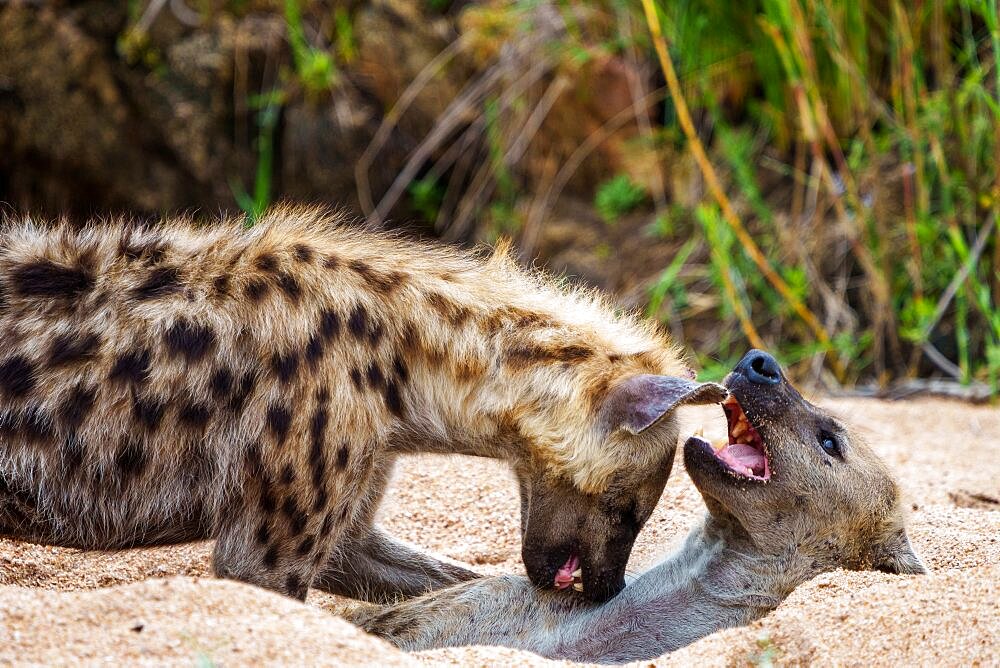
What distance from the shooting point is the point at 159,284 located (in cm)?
305

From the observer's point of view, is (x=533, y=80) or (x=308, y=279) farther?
(x=533, y=80)

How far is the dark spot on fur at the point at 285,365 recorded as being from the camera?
2949 mm

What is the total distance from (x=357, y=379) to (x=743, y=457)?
105 cm

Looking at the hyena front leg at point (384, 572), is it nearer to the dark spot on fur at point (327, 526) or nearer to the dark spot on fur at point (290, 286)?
the dark spot on fur at point (327, 526)

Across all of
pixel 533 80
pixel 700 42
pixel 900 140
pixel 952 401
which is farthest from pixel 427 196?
pixel 952 401

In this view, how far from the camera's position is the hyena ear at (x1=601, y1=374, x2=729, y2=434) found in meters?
2.82

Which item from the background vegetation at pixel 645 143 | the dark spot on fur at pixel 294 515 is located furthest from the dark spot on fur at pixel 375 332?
the background vegetation at pixel 645 143

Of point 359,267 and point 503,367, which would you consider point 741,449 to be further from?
point 359,267

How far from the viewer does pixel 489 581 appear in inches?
130

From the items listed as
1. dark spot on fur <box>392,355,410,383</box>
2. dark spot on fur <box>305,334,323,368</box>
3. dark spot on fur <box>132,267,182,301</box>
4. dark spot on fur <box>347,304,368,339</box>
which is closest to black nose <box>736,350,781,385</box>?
dark spot on fur <box>392,355,410,383</box>

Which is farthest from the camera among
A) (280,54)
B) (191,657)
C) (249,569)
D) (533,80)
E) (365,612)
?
(280,54)

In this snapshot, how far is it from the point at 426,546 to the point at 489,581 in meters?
0.65

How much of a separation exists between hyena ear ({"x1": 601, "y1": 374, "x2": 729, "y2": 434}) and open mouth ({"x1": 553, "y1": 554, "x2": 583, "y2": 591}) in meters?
0.42

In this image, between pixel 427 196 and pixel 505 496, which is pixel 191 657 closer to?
pixel 505 496
